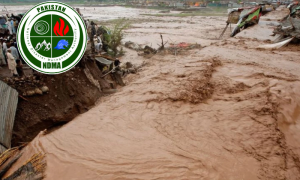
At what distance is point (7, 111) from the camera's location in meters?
4.83

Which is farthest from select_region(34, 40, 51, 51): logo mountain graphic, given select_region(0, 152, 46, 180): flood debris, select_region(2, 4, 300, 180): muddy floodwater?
select_region(0, 152, 46, 180): flood debris

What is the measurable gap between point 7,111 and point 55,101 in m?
1.34

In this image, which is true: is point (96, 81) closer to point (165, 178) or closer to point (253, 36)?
point (165, 178)

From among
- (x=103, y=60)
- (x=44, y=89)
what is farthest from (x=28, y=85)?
(x=103, y=60)

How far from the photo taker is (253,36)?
1312 centimetres

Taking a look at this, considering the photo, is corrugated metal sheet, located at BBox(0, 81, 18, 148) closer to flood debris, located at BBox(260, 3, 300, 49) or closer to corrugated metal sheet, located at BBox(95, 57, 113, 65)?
corrugated metal sheet, located at BBox(95, 57, 113, 65)

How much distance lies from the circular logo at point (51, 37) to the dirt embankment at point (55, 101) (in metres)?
0.90

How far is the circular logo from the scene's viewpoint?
478 centimetres

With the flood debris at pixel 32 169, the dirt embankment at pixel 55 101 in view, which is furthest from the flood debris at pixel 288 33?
the flood debris at pixel 32 169

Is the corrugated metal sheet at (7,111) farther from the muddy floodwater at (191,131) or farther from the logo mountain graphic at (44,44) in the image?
the logo mountain graphic at (44,44)

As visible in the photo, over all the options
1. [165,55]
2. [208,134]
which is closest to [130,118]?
[208,134]

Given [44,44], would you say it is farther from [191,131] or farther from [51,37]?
[191,131]

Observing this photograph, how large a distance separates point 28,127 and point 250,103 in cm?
570

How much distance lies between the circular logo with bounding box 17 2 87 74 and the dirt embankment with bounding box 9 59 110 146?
2.97ft
